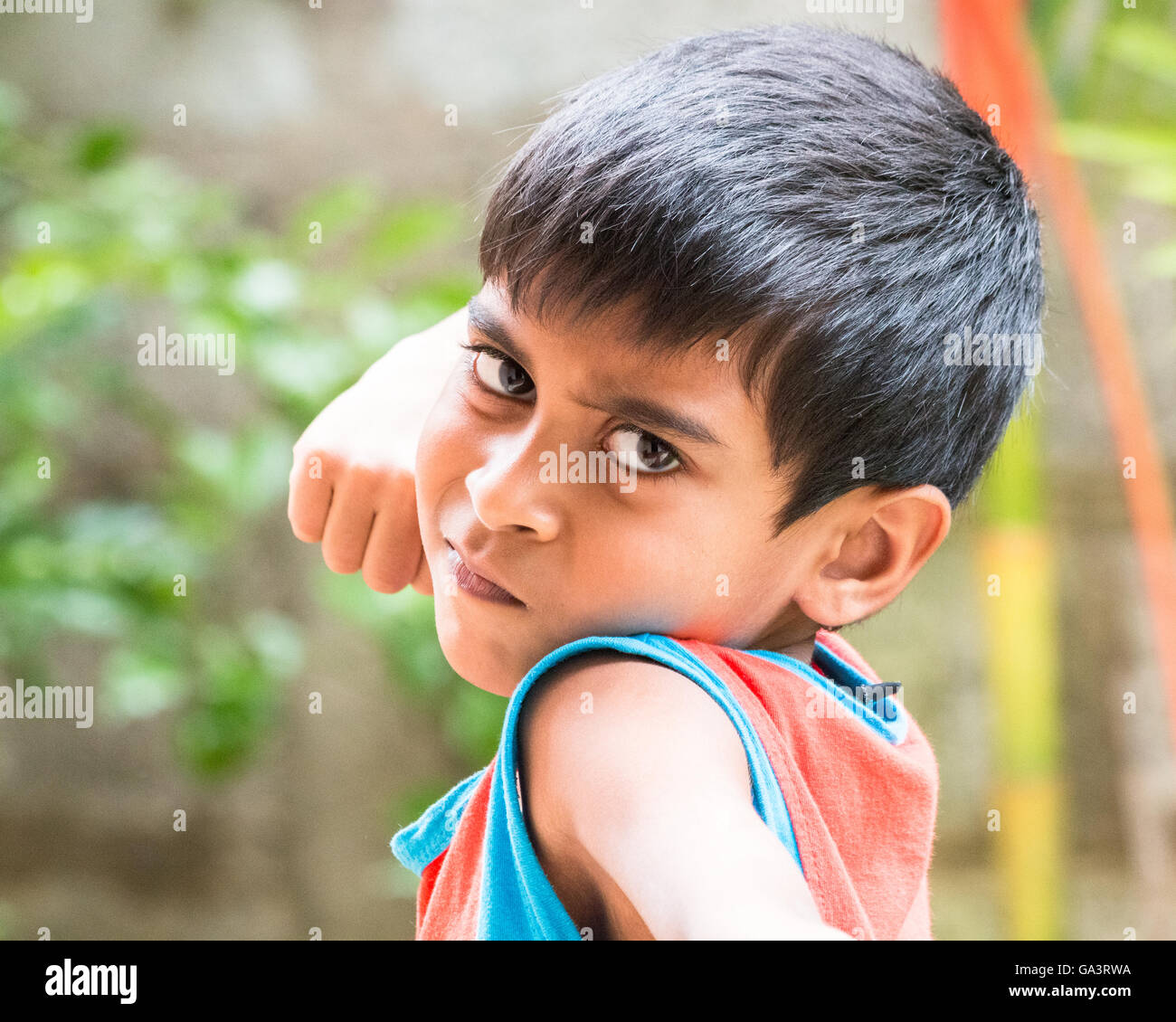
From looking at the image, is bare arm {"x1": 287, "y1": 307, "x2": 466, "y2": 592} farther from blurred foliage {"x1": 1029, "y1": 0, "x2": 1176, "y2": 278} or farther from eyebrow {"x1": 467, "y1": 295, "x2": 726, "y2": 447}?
blurred foliage {"x1": 1029, "y1": 0, "x2": 1176, "y2": 278}

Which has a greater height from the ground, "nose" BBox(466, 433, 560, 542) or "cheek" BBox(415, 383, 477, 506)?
"cheek" BBox(415, 383, 477, 506)

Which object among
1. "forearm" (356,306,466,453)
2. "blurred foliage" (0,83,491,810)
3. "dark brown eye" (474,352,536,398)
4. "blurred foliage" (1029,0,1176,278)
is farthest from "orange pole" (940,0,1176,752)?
"dark brown eye" (474,352,536,398)

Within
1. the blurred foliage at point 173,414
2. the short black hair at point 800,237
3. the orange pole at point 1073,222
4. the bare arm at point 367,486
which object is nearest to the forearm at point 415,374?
the bare arm at point 367,486

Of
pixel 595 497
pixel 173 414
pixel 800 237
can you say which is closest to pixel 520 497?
pixel 595 497

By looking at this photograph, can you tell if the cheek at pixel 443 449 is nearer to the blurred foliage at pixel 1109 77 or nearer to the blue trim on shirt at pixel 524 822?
the blue trim on shirt at pixel 524 822

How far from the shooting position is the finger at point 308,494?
0.55 m

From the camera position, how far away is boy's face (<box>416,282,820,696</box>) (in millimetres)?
403

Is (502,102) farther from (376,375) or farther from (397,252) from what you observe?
(376,375)

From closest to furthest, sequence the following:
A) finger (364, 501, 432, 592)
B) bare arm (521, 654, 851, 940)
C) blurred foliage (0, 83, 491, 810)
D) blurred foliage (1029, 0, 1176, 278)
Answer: bare arm (521, 654, 851, 940) < finger (364, 501, 432, 592) < blurred foliage (0, 83, 491, 810) < blurred foliage (1029, 0, 1176, 278)

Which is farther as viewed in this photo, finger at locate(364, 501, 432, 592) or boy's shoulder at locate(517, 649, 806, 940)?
finger at locate(364, 501, 432, 592)

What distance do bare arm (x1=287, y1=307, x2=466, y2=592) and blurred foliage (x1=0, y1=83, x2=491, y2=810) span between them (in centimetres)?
66

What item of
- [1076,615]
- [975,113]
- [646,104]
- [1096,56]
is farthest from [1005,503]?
[646,104]

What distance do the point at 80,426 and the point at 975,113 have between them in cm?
169

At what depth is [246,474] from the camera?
1326 millimetres
